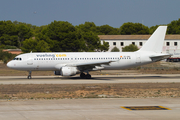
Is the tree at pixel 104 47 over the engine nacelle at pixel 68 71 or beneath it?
over

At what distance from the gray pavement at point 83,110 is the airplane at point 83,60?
16332 millimetres

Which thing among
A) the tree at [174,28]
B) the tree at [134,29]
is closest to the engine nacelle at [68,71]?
the tree at [174,28]

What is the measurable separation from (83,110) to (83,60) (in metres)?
21.9

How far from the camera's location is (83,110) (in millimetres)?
15906

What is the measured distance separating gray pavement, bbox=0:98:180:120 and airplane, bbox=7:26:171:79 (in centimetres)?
1633

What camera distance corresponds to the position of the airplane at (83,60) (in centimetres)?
3609

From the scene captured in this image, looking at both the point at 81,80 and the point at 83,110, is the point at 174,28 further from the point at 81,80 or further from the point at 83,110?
the point at 83,110

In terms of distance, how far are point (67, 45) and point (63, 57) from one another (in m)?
53.4

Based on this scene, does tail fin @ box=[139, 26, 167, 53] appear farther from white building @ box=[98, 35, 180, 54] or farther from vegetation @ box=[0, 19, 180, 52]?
white building @ box=[98, 35, 180, 54]

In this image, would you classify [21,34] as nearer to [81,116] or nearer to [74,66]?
[74,66]

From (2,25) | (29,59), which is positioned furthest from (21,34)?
(29,59)

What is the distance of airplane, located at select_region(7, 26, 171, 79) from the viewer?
118ft

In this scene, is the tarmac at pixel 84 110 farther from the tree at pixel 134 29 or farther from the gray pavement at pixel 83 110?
the tree at pixel 134 29

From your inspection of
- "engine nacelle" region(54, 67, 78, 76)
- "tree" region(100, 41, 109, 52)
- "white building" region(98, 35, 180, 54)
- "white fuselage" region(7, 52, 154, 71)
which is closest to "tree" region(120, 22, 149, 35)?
"white building" region(98, 35, 180, 54)
